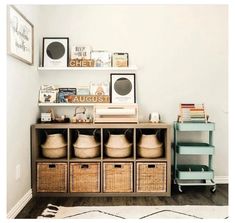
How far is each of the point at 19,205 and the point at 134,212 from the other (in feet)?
3.43

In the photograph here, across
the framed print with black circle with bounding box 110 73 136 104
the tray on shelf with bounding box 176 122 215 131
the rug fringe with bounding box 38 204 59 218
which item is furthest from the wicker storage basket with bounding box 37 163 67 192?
the tray on shelf with bounding box 176 122 215 131

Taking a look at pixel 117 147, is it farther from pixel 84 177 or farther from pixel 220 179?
pixel 220 179

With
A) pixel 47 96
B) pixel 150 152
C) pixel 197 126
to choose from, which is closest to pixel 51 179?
pixel 47 96

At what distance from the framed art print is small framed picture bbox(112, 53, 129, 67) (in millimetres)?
961

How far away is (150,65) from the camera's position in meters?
3.68

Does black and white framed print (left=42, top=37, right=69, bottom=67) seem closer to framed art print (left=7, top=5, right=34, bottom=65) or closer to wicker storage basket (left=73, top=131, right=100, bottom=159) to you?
framed art print (left=7, top=5, right=34, bottom=65)

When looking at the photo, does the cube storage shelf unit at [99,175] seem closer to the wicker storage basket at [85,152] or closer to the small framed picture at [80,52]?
the wicker storage basket at [85,152]

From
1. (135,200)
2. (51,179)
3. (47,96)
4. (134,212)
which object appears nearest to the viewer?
(134,212)

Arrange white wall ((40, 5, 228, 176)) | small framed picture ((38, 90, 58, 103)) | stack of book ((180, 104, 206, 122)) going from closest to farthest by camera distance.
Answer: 1. stack of book ((180, 104, 206, 122))
2. small framed picture ((38, 90, 58, 103))
3. white wall ((40, 5, 228, 176))

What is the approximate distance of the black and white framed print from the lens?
11.7 ft

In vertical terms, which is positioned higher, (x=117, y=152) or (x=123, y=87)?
(x=123, y=87)

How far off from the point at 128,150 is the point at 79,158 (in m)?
0.54

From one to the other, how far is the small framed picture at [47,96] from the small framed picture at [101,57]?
2.06 feet

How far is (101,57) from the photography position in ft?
11.9
